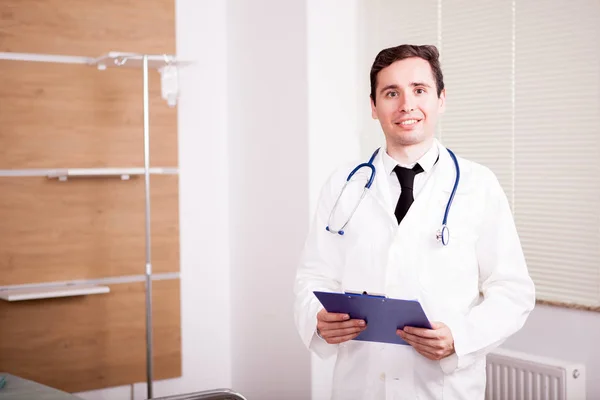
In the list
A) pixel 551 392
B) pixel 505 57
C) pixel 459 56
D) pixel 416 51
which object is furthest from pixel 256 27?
pixel 551 392

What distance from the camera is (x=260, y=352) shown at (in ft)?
12.2

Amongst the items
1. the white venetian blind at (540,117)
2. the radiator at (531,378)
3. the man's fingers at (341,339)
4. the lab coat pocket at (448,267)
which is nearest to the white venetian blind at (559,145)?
the white venetian blind at (540,117)

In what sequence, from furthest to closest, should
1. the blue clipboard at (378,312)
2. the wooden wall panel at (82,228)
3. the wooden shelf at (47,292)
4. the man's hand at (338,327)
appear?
the wooden wall panel at (82,228) → the wooden shelf at (47,292) → the man's hand at (338,327) → the blue clipboard at (378,312)

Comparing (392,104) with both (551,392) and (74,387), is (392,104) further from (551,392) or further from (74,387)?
(74,387)

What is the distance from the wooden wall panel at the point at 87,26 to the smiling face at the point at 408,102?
1.92 metres

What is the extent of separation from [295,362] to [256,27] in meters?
1.61

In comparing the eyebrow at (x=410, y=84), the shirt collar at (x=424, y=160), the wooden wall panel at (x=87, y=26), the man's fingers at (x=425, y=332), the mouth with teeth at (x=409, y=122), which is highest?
the wooden wall panel at (x=87, y=26)

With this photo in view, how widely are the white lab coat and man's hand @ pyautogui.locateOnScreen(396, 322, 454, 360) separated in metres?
0.03

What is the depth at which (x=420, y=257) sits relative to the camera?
6.20ft

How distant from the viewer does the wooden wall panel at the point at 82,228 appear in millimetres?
3307

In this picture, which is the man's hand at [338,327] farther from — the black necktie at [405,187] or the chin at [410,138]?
the chin at [410,138]

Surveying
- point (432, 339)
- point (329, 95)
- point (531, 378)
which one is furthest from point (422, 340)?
point (329, 95)

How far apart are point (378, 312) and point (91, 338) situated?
7.02 ft

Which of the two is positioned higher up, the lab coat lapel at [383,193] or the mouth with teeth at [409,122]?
the mouth with teeth at [409,122]
